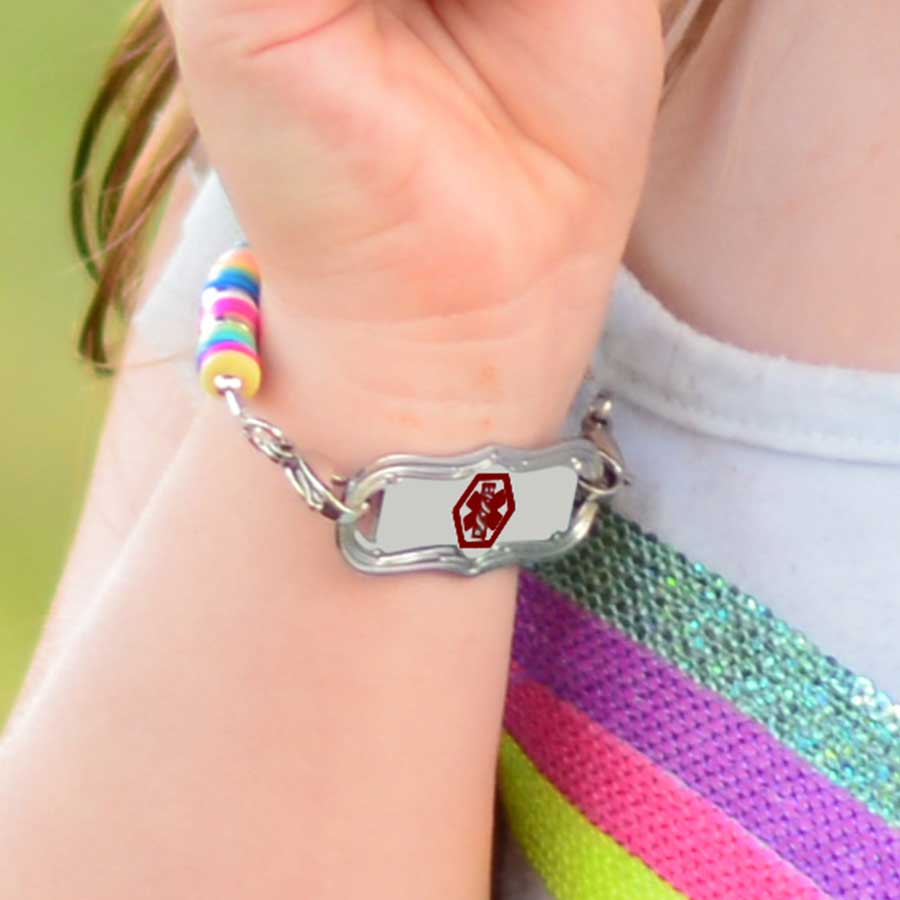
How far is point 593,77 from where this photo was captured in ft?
1.15

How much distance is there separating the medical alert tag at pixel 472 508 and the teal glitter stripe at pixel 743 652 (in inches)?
1.0

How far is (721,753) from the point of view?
0.40m

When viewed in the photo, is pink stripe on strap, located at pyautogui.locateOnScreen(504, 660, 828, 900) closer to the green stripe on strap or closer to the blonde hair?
the green stripe on strap

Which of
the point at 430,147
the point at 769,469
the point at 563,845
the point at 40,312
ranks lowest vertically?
the point at 40,312

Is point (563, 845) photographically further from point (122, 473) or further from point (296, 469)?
point (122, 473)

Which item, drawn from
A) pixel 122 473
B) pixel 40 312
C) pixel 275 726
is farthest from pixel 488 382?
pixel 40 312

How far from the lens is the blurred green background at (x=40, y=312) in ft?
3.46

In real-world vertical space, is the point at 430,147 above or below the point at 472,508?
above

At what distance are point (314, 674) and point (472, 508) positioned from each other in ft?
0.27

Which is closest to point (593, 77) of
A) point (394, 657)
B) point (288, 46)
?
point (288, 46)

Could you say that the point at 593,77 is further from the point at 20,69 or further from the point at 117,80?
the point at 20,69

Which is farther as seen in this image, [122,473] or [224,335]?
[122,473]

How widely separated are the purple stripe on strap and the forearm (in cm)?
3

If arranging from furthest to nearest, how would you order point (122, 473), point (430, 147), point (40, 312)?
point (40, 312)
point (122, 473)
point (430, 147)
